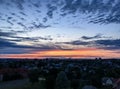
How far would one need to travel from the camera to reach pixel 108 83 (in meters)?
97.2

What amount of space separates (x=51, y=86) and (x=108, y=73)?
59042mm

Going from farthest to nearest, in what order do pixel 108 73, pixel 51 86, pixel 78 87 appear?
pixel 108 73
pixel 78 87
pixel 51 86

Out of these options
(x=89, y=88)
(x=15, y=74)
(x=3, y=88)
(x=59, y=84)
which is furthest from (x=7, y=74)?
(x=89, y=88)

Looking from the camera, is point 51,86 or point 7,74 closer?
point 51,86

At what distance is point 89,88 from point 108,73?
62987 mm

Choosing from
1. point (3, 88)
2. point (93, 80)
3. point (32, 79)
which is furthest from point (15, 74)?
point (93, 80)

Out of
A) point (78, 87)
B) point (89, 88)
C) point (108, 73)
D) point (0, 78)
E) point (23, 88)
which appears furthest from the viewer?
point (108, 73)

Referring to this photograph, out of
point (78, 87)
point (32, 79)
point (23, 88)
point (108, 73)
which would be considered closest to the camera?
point (78, 87)

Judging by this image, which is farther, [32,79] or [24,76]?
[24,76]

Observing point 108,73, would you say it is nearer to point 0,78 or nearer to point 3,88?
point 0,78

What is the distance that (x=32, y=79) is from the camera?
315 feet

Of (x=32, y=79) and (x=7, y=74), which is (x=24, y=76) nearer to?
(x=7, y=74)

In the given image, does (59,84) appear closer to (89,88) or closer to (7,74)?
(89,88)

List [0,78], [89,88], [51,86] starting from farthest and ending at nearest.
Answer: [0,78] < [51,86] < [89,88]
